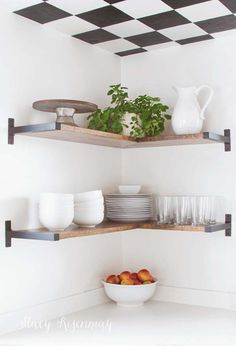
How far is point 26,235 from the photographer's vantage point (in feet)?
6.37

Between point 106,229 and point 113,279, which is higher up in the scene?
point 106,229

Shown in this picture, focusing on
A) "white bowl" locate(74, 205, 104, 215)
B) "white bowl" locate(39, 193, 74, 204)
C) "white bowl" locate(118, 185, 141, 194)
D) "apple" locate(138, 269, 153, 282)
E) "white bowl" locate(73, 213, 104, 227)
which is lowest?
"apple" locate(138, 269, 153, 282)

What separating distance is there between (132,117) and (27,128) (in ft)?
2.10

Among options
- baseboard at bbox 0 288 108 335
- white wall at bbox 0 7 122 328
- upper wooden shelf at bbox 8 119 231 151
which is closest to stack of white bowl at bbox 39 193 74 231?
white wall at bbox 0 7 122 328

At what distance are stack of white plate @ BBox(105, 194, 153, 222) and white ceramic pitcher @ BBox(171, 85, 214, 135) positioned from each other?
1.25ft

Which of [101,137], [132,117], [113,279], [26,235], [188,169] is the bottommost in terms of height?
[113,279]

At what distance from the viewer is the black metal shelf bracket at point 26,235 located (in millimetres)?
1879

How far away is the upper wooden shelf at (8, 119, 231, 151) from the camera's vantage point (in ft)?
6.38

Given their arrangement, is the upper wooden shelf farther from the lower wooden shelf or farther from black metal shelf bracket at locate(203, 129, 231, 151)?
the lower wooden shelf

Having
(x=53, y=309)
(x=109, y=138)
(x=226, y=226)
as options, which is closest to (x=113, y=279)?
(x=53, y=309)

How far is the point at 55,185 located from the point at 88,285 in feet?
1.81

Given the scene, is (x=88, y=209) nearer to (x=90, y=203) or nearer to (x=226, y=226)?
(x=90, y=203)

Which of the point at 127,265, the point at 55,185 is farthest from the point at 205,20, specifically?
the point at 127,265

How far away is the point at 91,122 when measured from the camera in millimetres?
2395
